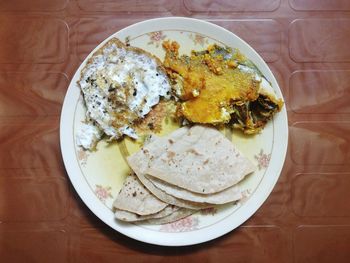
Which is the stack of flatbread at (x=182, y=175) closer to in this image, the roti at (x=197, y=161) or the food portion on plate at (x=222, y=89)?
the roti at (x=197, y=161)

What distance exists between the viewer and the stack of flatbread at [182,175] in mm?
2035

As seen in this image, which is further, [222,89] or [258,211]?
[258,211]

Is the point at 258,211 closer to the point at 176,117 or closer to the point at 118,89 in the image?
the point at 176,117

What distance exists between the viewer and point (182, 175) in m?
2.03

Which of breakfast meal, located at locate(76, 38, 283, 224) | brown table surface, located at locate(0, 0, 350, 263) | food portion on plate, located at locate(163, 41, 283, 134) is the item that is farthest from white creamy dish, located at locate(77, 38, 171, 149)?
brown table surface, located at locate(0, 0, 350, 263)

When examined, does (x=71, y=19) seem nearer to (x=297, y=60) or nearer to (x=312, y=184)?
(x=297, y=60)

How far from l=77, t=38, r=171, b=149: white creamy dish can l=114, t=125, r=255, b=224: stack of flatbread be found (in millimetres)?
195

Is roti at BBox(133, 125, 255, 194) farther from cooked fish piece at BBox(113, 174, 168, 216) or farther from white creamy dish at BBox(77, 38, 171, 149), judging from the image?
white creamy dish at BBox(77, 38, 171, 149)

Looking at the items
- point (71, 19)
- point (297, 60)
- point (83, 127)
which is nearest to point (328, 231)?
point (297, 60)

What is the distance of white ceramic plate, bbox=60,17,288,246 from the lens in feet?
6.95

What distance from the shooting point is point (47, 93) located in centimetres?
230

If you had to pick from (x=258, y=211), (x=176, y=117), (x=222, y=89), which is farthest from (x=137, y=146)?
(x=258, y=211)

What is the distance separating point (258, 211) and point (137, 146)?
2.48 feet

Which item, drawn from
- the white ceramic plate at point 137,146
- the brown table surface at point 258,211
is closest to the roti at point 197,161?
the white ceramic plate at point 137,146
